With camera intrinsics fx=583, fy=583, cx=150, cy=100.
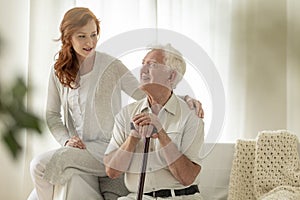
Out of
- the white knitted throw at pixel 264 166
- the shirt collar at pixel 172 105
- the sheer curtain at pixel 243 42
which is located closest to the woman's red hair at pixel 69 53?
the shirt collar at pixel 172 105

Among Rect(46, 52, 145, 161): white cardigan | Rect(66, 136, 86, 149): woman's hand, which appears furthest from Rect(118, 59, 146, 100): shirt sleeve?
Rect(66, 136, 86, 149): woman's hand

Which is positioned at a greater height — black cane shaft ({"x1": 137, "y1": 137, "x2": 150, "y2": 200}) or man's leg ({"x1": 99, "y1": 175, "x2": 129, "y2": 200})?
black cane shaft ({"x1": 137, "y1": 137, "x2": 150, "y2": 200})

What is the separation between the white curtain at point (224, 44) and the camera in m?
3.06

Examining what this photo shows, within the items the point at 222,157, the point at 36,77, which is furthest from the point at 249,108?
the point at 36,77

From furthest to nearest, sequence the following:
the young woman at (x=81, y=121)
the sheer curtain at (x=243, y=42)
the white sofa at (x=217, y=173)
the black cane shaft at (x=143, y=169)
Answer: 1. the sheer curtain at (x=243, y=42)
2. the white sofa at (x=217, y=173)
3. the young woman at (x=81, y=121)
4. the black cane shaft at (x=143, y=169)

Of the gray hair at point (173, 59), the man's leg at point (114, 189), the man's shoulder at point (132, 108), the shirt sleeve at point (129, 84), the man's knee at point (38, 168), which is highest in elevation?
the gray hair at point (173, 59)

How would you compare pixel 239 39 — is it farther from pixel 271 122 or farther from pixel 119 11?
pixel 119 11

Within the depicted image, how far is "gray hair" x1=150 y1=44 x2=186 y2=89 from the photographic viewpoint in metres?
1.88

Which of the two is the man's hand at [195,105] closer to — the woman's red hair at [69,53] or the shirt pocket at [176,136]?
the shirt pocket at [176,136]

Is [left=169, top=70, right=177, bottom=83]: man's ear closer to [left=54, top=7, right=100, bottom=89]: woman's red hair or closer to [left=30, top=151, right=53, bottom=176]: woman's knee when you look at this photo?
[left=54, top=7, right=100, bottom=89]: woman's red hair

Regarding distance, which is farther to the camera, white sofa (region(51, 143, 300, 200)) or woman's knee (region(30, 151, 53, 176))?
white sofa (region(51, 143, 300, 200))

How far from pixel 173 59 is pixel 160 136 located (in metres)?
0.26

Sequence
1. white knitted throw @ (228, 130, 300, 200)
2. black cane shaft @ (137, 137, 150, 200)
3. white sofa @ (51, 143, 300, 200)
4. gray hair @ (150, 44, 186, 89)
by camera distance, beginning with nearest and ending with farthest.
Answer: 1. black cane shaft @ (137, 137, 150, 200)
2. gray hair @ (150, 44, 186, 89)
3. white knitted throw @ (228, 130, 300, 200)
4. white sofa @ (51, 143, 300, 200)

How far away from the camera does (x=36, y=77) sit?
3.19m
